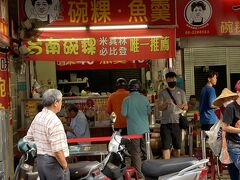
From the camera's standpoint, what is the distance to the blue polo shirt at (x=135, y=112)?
948 cm

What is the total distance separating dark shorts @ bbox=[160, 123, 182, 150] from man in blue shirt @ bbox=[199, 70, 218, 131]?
22.1 inches

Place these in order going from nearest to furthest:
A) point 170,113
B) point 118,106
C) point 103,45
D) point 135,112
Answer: point 135,112 < point 103,45 < point 170,113 < point 118,106

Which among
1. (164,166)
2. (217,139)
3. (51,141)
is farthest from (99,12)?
(164,166)

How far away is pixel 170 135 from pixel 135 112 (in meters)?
1.01

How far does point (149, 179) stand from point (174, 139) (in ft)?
12.8

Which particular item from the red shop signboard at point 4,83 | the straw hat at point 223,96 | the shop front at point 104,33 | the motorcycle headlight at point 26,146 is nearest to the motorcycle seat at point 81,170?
the motorcycle headlight at point 26,146

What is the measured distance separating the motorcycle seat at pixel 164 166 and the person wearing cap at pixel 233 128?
953mm

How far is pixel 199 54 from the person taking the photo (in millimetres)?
14914

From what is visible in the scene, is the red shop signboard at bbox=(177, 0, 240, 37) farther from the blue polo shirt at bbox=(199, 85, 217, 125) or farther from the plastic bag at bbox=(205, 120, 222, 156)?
the plastic bag at bbox=(205, 120, 222, 156)

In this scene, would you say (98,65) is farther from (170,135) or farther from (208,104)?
(208,104)

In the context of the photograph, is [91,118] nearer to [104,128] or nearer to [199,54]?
[104,128]

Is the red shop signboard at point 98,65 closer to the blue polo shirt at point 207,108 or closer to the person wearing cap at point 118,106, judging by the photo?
the person wearing cap at point 118,106

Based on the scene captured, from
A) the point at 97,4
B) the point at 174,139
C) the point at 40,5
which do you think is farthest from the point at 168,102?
the point at 40,5

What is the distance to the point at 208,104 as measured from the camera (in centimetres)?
995
